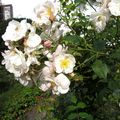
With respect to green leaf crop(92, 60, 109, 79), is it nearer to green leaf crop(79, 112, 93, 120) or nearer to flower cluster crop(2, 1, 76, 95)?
flower cluster crop(2, 1, 76, 95)

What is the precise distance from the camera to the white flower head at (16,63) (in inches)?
50.0

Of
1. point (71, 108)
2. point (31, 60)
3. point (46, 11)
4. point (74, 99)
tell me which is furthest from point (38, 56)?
point (71, 108)

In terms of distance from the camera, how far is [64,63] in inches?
51.8

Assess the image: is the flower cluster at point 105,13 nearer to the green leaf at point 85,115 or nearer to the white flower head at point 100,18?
the white flower head at point 100,18

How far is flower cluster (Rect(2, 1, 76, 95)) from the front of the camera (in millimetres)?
1286

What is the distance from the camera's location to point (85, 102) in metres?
→ 2.31

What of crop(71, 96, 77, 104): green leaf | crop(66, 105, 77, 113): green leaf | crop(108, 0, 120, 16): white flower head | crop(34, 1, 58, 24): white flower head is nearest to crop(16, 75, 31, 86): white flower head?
crop(34, 1, 58, 24): white flower head

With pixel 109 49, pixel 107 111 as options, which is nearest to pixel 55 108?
pixel 107 111

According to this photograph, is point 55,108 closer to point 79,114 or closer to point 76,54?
point 79,114

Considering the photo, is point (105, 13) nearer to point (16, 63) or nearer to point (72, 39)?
point (72, 39)

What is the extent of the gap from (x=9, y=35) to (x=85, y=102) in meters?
1.05

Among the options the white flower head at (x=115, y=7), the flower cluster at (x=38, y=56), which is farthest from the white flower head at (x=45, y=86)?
the white flower head at (x=115, y=7)

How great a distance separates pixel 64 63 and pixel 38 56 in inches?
2.7

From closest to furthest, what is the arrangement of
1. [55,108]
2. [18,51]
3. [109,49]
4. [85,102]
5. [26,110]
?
[18,51]
[109,49]
[85,102]
[55,108]
[26,110]
